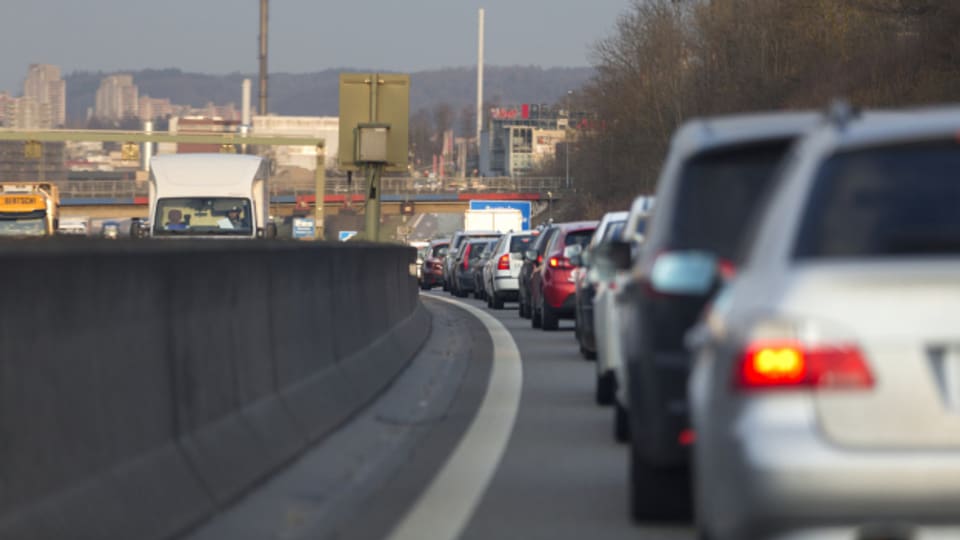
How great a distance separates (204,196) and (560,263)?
11.0 metres

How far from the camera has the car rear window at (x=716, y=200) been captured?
7895 millimetres

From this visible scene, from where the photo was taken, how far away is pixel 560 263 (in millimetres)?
27344

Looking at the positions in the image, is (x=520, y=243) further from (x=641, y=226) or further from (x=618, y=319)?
(x=618, y=319)

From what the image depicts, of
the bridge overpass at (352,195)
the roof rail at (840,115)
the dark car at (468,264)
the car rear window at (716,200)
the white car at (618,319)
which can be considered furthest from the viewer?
the bridge overpass at (352,195)

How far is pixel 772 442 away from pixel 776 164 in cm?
272

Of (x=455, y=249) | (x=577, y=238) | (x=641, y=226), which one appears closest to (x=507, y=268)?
(x=577, y=238)

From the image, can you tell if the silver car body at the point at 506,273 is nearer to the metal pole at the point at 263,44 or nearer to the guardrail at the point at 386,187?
the guardrail at the point at 386,187

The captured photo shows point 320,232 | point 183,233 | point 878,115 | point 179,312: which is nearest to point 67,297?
point 179,312

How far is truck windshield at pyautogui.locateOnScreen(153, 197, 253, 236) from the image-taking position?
117 feet

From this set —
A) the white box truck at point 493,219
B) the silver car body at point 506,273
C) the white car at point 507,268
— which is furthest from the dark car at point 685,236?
the white box truck at point 493,219

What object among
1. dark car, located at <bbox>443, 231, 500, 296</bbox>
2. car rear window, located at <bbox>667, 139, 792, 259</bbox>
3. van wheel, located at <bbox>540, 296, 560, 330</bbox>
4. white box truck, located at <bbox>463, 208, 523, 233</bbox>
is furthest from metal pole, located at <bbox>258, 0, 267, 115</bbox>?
car rear window, located at <bbox>667, 139, 792, 259</bbox>

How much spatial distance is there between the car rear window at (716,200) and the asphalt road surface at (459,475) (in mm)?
1332

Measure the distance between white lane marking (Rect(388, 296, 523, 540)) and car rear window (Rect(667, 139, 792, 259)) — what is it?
65.9 inches

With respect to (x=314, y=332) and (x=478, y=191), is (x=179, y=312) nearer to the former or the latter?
(x=314, y=332)
